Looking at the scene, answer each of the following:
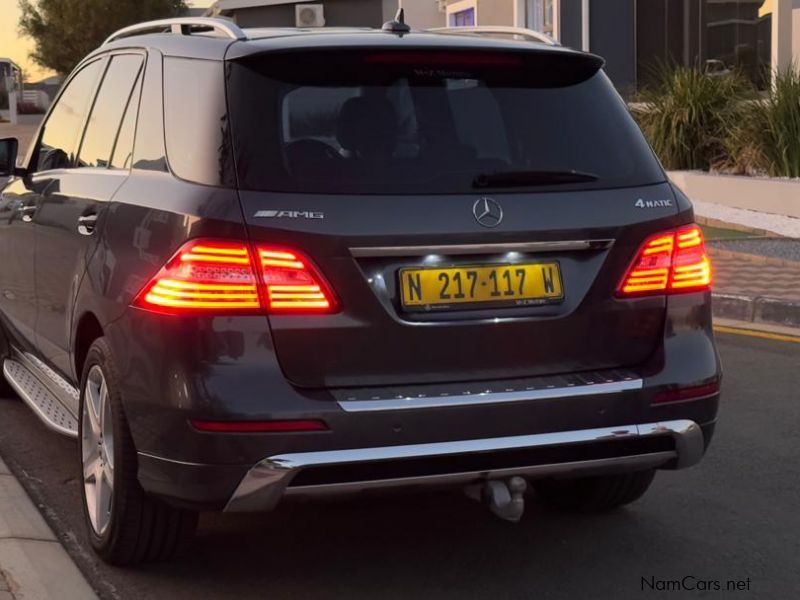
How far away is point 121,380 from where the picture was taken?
414 centimetres

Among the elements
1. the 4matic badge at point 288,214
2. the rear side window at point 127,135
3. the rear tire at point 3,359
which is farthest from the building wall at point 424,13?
the 4matic badge at point 288,214

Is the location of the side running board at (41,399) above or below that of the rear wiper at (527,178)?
below

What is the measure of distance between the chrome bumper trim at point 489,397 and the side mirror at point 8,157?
2.93 meters

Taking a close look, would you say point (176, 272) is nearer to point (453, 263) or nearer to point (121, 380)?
point (121, 380)

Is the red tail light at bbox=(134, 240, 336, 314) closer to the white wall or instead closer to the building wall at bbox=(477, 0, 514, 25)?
the white wall

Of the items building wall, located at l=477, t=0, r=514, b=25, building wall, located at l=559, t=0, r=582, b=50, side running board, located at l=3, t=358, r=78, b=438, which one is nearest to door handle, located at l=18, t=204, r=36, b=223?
side running board, located at l=3, t=358, r=78, b=438

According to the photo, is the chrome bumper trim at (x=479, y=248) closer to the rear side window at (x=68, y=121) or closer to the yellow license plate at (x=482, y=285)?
the yellow license plate at (x=482, y=285)

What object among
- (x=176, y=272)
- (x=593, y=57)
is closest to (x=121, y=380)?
(x=176, y=272)

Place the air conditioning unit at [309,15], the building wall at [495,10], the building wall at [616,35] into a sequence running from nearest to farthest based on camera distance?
the building wall at [616,35], the building wall at [495,10], the air conditioning unit at [309,15]

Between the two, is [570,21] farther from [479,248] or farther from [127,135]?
[479,248]

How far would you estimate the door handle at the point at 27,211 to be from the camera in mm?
5643

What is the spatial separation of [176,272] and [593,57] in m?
1.66

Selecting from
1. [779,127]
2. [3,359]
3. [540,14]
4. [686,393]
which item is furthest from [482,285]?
[540,14]

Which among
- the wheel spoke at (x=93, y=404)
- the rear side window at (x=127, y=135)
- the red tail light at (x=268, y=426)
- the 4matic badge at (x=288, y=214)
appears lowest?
the wheel spoke at (x=93, y=404)
